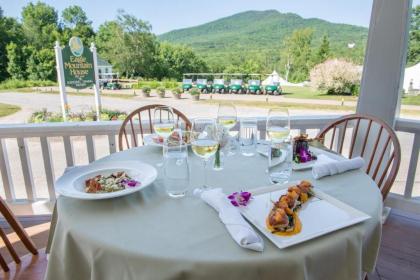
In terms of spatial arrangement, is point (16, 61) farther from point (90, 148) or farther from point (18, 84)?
point (90, 148)

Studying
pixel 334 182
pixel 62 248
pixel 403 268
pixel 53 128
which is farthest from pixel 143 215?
pixel 403 268

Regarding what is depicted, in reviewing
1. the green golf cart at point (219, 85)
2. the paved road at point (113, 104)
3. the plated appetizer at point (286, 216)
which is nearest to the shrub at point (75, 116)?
the paved road at point (113, 104)

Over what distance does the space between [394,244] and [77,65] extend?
9.80ft

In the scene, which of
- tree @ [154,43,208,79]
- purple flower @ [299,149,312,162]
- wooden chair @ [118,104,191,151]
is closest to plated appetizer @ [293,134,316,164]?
purple flower @ [299,149,312,162]

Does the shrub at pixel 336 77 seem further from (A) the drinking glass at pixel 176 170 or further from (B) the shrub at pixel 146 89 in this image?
(A) the drinking glass at pixel 176 170

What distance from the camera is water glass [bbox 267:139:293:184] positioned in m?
1.05

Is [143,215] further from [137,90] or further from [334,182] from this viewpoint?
[137,90]

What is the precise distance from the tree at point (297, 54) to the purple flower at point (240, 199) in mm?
1916

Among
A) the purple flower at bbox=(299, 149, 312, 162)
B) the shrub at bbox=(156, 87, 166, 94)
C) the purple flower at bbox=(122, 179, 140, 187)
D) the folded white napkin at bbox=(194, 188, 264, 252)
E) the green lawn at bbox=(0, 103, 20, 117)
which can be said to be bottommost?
the folded white napkin at bbox=(194, 188, 264, 252)

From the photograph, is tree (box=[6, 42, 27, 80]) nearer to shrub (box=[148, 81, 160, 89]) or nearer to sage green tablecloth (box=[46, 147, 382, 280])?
shrub (box=[148, 81, 160, 89])

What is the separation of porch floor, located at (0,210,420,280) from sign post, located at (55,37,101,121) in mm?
969

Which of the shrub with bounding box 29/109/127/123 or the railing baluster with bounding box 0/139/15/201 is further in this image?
the shrub with bounding box 29/109/127/123

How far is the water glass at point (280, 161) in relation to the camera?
1.05 metres

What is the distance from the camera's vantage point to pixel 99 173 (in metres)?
1.14
